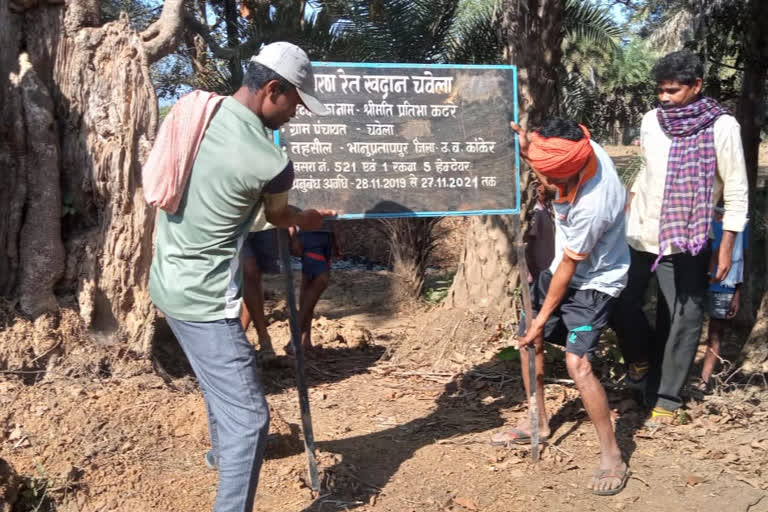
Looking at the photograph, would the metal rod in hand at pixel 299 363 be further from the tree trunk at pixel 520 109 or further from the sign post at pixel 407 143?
the tree trunk at pixel 520 109

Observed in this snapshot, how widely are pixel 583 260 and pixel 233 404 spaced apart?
1.76 metres

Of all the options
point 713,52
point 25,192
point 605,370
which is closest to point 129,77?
point 25,192

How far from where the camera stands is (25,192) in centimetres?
422

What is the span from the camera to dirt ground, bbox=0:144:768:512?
3.55m

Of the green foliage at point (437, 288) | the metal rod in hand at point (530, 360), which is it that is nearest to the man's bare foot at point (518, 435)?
the metal rod in hand at point (530, 360)

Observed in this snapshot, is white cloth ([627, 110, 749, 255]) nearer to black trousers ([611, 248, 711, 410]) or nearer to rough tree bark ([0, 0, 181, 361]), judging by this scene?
black trousers ([611, 248, 711, 410])

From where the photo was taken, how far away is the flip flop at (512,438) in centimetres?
427

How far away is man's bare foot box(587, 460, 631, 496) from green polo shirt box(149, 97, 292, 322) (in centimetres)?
204

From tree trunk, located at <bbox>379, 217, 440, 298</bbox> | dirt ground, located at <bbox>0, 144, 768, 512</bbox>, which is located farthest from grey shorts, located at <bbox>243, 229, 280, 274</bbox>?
tree trunk, located at <bbox>379, 217, 440, 298</bbox>

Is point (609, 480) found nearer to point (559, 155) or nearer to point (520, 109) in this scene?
point (559, 155)

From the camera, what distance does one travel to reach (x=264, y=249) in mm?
5426

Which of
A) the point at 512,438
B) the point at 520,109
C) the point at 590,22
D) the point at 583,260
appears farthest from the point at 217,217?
the point at 590,22

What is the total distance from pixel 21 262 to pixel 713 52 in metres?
6.40

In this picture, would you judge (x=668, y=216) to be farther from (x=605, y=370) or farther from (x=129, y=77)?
(x=129, y=77)
